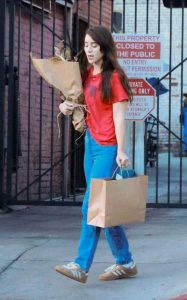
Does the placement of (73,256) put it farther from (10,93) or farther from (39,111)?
(39,111)

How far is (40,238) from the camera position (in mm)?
7379

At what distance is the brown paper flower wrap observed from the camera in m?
5.46

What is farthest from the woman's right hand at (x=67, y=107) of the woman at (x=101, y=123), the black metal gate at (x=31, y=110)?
the black metal gate at (x=31, y=110)

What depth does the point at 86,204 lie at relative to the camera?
5.35 meters

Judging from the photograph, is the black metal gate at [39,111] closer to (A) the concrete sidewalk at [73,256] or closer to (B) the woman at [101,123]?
(A) the concrete sidewalk at [73,256]

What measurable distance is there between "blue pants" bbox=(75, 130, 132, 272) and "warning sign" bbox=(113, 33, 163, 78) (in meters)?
3.15

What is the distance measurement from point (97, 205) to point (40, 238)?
2338 mm

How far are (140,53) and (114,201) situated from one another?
3608mm

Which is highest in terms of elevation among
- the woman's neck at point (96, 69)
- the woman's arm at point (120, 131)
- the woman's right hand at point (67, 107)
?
the woman's neck at point (96, 69)

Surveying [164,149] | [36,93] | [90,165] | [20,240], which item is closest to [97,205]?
[90,165]

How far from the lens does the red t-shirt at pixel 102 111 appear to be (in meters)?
5.30

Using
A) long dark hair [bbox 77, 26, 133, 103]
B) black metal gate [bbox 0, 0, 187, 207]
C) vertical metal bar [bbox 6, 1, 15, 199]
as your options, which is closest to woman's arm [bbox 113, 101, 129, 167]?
long dark hair [bbox 77, 26, 133, 103]

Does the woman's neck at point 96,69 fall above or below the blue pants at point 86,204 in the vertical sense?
above

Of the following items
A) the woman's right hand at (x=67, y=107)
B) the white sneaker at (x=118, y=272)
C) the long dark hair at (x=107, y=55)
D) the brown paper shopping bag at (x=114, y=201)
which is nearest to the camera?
the brown paper shopping bag at (x=114, y=201)
